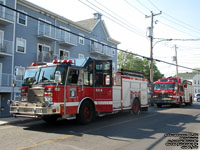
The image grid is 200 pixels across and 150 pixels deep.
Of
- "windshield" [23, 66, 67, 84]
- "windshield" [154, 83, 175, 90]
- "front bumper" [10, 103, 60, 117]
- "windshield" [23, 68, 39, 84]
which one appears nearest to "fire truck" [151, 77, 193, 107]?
"windshield" [154, 83, 175, 90]

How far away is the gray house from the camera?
63.6 ft

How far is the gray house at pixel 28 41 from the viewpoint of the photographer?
63.6ft

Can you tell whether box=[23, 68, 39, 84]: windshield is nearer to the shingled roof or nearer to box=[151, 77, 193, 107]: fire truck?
box=[151, 77, 193, 107]: fire truck

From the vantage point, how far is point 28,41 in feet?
72.1

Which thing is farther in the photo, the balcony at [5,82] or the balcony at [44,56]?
the balcony at [44,56]

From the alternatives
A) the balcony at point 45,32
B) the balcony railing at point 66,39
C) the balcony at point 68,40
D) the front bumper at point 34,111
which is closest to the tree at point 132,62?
the balcony at point 68,40

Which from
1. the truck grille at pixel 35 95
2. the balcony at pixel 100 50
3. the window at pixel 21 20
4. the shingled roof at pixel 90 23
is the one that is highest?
the shingled roof at pixel 90 23

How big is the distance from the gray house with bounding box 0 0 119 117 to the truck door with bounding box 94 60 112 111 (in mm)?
4332

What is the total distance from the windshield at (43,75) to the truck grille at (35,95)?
45 centimetres

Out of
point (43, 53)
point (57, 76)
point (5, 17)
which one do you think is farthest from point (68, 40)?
point (57, 76)

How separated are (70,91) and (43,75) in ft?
4.59

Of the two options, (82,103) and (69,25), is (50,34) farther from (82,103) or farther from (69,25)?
(82,103)

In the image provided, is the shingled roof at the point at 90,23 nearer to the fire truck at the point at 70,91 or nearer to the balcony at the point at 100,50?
the balcony at the point at 100,50

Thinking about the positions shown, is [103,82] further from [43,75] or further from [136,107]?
[136,107]
